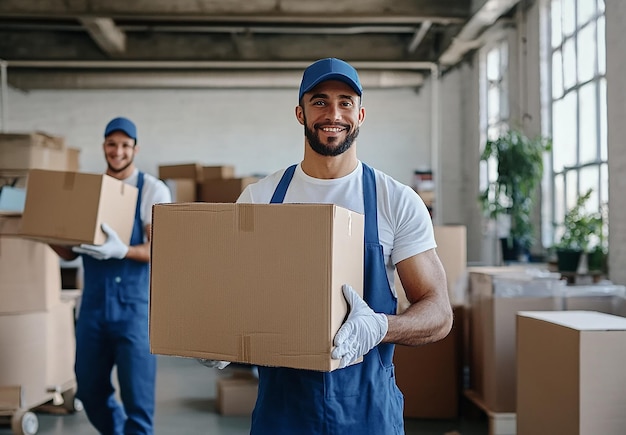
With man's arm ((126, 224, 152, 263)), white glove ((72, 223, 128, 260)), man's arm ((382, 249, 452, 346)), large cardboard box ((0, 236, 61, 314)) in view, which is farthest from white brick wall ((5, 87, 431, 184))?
man's arm ((382, 249, 452, 346))

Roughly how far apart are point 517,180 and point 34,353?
3657 millimetres

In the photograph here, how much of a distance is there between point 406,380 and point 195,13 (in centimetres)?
335

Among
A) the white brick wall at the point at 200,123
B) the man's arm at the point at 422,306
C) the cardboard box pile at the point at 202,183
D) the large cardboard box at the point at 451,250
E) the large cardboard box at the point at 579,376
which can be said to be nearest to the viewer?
the man's arm at the point at 422,306

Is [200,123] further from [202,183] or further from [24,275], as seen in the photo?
[24,275]

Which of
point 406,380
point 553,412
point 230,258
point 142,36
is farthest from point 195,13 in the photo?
point 230,258

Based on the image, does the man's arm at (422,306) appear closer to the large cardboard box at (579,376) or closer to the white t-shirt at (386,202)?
the white t-shirt at (386,202)

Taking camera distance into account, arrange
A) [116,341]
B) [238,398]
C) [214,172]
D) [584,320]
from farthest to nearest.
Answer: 1. [214,172]
2. [238,398]
3. [116,341]
4. [584,320]

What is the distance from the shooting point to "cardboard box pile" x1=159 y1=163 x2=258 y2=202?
608 cm

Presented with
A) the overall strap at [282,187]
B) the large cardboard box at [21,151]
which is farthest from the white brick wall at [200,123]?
the overall strap at [282,187]

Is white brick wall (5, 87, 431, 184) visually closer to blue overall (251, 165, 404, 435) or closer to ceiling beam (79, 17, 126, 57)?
ceiling beam (79, 17, 126, 57)

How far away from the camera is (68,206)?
2.57 metres

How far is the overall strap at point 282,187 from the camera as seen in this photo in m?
1.62

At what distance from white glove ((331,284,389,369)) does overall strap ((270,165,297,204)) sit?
36 cm

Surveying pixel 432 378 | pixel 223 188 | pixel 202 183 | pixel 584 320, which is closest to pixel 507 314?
pixel 432 378
